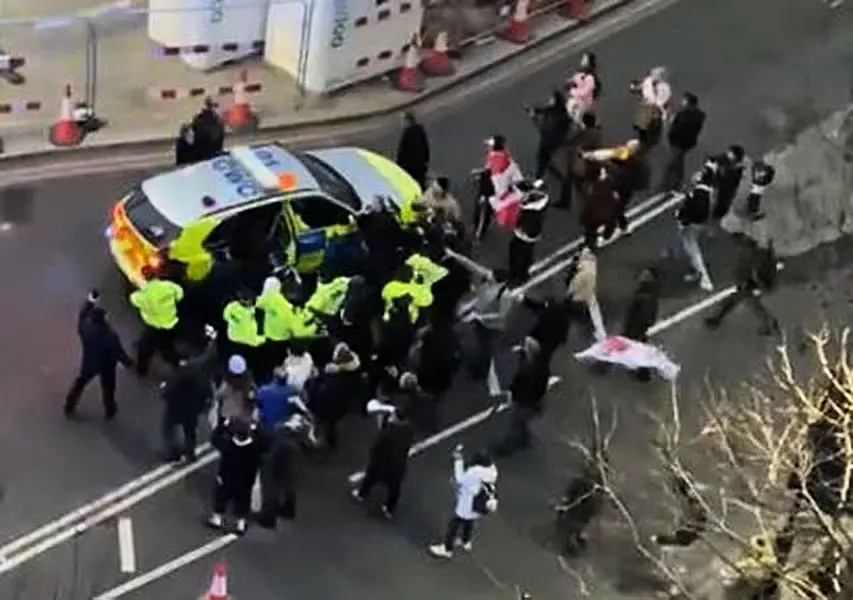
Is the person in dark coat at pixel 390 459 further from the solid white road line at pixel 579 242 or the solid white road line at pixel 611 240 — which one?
the solid white road line at pixel 611 240

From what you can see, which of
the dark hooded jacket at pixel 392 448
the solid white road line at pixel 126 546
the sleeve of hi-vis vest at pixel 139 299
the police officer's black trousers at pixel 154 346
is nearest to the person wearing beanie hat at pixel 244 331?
the police officer's black trousers at pixel 154 346

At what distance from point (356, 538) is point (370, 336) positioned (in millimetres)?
2061

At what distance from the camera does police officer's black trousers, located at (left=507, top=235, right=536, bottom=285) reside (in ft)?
79.3

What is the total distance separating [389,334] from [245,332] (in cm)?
150

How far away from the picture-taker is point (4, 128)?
2598 cm

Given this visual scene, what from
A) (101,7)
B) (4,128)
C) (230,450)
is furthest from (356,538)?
(101,7)

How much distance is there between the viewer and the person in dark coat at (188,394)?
20516mm

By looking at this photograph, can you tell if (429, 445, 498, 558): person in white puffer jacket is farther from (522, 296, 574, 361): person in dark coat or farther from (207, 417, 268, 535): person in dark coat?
(207, 417, 268, 535): person in dark coat

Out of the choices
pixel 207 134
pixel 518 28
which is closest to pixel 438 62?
pixel 518 28

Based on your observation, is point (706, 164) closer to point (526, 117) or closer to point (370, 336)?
point (526, 117)

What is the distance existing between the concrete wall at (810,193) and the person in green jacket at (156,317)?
24.6 ft

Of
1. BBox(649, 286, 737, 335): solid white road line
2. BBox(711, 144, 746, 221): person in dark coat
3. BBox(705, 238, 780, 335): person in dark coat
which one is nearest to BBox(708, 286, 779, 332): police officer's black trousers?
BBox(705, 238, 780, 335): person in dark coat

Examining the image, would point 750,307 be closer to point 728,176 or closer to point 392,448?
point 728,176

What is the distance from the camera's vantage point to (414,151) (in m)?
24.8
